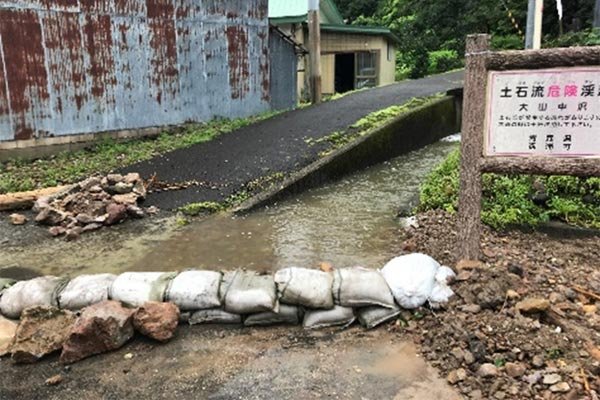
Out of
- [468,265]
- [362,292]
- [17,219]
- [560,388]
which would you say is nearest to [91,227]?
[17,219]

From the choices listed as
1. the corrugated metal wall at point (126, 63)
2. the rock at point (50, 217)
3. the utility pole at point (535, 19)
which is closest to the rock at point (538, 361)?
the rock at point (50, 217)

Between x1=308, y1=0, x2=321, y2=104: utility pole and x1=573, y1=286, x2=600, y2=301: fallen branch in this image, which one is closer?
x1=573, y1=286, x2=600, y2=301: fallen branch

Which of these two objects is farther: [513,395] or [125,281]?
[125,281]

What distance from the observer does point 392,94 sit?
13320 mm

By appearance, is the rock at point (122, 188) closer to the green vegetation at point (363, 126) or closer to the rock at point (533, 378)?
the green vegetation at point (363, 126)

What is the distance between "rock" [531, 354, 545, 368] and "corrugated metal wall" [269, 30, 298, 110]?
11.4 meters

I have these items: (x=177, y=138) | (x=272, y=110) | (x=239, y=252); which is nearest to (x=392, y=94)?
(x=272, y=110)

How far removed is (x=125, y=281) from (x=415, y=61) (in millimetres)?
23966

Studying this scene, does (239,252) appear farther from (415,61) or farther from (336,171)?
(415,61)

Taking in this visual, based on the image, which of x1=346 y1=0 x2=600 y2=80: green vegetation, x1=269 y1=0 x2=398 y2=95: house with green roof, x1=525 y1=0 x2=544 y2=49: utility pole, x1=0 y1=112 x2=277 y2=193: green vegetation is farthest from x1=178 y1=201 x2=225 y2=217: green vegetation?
x1=346 y1=0 x2=600 y2=80: green vegetation

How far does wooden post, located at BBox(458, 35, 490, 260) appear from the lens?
4086mm

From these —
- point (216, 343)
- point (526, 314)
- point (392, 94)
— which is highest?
point (392, 94)

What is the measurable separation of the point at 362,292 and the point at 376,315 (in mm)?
196

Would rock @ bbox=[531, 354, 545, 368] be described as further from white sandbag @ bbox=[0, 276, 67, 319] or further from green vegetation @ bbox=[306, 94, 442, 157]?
green vegetation @ bbox=[306, 94, 442, 157]
